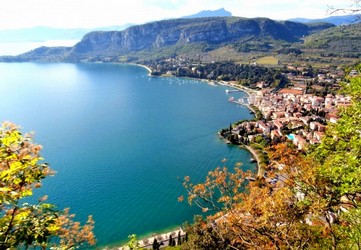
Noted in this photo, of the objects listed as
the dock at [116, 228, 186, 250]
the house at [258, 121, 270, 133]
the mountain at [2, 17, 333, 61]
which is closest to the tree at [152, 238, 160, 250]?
the dock at [116, 228, 186, 250]

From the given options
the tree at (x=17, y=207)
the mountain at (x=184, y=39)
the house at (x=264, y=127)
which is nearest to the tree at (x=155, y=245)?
the tree at (x=17, y=207)

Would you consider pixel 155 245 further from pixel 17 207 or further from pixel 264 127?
pixel 264 127

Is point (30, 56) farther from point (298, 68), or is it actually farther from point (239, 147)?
point (239, 147)

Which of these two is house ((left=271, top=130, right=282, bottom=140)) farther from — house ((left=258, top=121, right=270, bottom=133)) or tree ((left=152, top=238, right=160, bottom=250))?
tree ((left=152, top=238, right=160, bottom=250))

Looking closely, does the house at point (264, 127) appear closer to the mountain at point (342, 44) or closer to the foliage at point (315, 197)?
the foliage at point (315, 197)

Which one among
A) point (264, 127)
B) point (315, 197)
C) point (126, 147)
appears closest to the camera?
point (315, 197)

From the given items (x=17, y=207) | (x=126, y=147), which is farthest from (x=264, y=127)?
(x=17, y=207)
